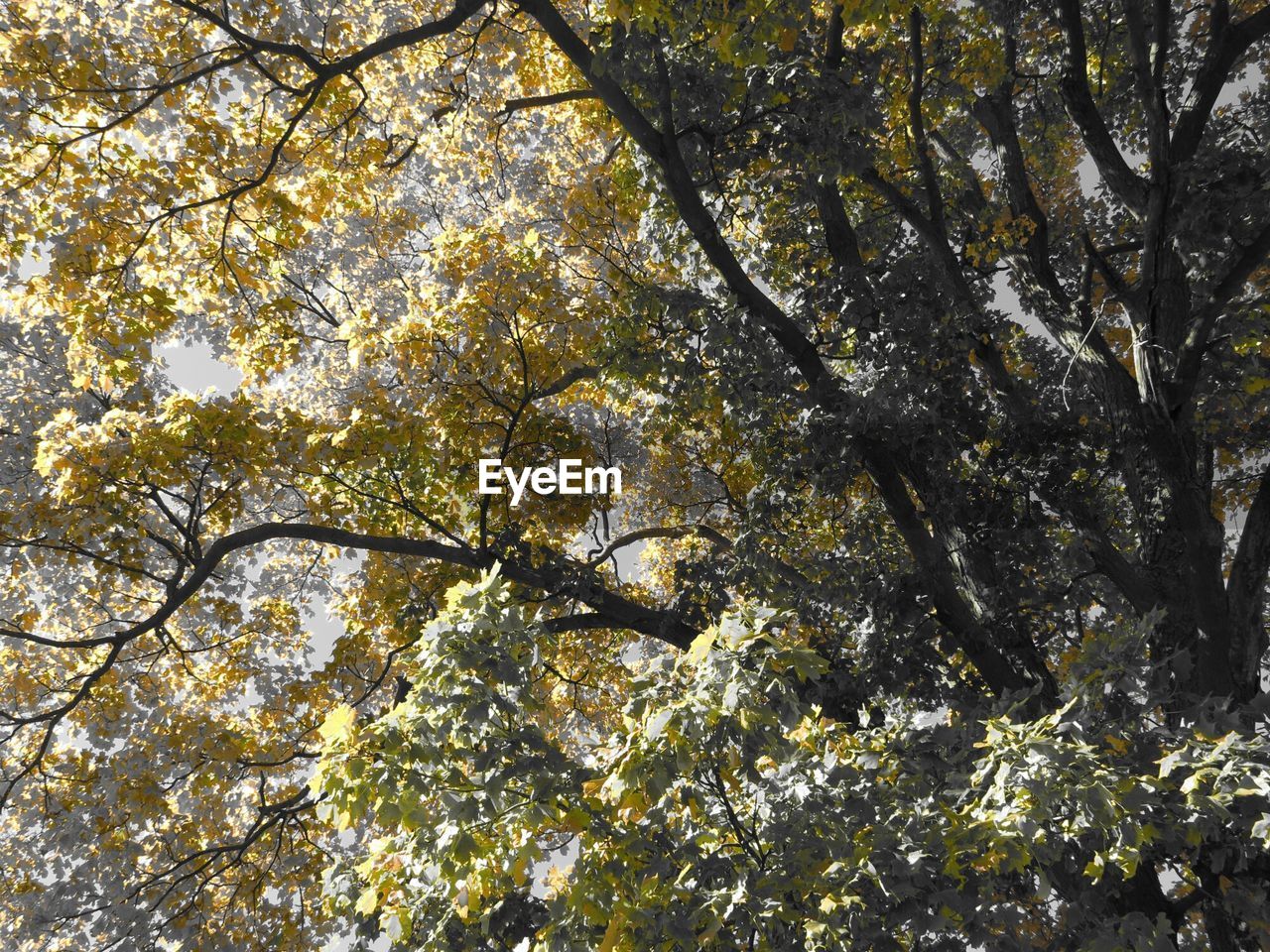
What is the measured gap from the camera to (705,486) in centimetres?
1127

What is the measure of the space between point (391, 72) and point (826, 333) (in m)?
6.41

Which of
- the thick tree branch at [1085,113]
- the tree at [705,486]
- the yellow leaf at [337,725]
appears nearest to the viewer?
the yellow leaf at [337,725]

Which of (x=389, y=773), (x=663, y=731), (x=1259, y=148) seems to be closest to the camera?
(x=389, y=773)

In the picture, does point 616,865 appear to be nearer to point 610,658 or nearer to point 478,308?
point 478,308

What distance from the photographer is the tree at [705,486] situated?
3.34m

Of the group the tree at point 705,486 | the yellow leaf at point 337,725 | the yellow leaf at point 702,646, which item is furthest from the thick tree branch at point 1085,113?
the yellow leaf at point 337,725

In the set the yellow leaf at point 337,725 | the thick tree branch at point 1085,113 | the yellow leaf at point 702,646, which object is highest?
the thick tree branch at point 1085,113

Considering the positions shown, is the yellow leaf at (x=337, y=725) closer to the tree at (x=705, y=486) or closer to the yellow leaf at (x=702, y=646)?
the tree at (x=705, y=486)

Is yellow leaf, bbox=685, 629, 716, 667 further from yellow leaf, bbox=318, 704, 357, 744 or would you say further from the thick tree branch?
the thick tree branch

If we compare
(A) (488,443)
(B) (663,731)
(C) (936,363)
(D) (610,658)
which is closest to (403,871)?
(B) (663,731)

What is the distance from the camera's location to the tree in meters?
3.34

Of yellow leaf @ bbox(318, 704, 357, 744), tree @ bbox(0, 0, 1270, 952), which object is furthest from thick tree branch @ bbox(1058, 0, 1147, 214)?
yellow leaf @ bbox(318, 704, 357, 744)

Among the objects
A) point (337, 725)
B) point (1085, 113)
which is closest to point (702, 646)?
point (337, 725)

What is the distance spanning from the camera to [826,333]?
24.6 feet
